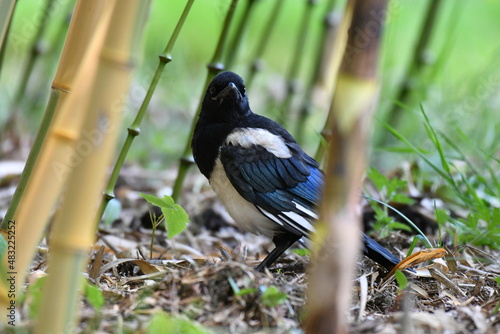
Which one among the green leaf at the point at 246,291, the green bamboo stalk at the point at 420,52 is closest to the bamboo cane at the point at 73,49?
the green leaf at the point at 246,291

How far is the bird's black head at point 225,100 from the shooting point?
2.96 meters

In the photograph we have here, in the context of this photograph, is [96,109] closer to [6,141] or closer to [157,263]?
[157,263]

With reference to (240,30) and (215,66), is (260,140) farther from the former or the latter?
(240,30)

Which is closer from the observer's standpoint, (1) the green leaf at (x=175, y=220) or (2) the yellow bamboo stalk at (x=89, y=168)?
(2) the yellow bamboo stalk at (x=89, y=168)

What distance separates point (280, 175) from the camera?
2777 millimetres

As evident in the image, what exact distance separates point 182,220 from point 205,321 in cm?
53

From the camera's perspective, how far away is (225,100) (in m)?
3.01

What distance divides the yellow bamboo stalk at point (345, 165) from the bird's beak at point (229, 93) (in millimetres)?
1492

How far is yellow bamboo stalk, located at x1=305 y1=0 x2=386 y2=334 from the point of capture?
1415 mm

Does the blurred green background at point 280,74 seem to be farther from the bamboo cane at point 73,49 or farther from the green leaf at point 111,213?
the bamboo cane at point 73,49

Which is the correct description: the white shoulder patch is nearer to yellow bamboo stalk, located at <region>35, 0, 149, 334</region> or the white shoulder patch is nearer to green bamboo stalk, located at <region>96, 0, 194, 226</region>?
green bamboo stalk, located at <region>96, 0, 194, 226</region>

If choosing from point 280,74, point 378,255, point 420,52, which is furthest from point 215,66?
point 280,74

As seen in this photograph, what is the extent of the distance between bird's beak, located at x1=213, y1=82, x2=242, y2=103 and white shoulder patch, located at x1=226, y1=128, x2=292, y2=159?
0.17 metres

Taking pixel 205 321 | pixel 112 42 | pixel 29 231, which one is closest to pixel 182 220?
pixel 205 321
